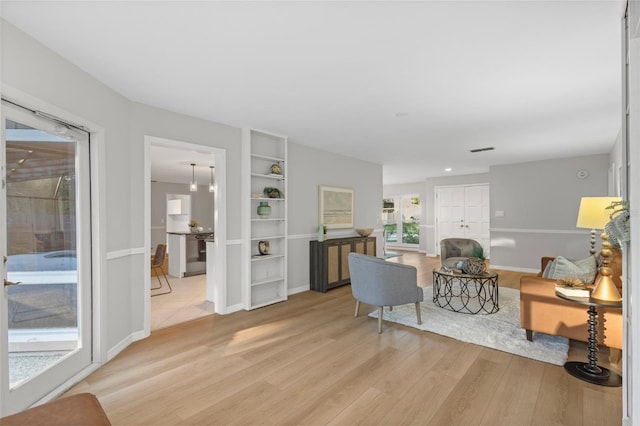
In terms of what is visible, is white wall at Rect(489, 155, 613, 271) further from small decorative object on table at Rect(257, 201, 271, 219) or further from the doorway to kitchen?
the doorway to kitchen

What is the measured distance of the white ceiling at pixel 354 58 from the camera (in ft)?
5.94

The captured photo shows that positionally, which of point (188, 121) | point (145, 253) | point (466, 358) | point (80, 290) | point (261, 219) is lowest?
point (466, 358)

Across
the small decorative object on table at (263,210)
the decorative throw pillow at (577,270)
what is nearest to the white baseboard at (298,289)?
the small decorative object on table at (263,210)

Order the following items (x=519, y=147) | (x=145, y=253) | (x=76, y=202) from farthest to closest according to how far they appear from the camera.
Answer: (x=519, y=147), (x=145, y=253), (x=76, y=202)

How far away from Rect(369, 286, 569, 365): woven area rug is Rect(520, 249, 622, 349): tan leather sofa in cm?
17

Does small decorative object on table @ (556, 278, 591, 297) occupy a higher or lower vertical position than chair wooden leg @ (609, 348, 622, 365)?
higher

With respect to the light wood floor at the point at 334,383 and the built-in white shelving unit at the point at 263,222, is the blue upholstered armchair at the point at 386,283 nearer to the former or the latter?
the light wood floor at the point at 334,383

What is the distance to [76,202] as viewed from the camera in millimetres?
2580

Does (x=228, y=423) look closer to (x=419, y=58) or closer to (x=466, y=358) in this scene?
(x=466, y=358)

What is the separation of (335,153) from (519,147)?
3.18 meters

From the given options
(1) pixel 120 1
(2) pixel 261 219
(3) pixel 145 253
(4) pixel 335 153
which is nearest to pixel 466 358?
(2) pixel 261 219

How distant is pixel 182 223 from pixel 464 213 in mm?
8781

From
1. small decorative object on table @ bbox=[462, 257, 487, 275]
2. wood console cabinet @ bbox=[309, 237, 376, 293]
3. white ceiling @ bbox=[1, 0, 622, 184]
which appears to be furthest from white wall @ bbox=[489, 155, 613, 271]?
wood console cabinet @ bbox=[309, 237, 376, 293]

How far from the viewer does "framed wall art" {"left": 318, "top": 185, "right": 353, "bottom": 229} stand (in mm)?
5500
